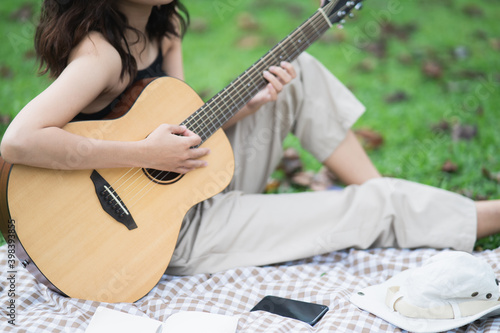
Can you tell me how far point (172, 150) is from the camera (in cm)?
160

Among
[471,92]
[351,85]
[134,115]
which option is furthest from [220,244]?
[471,92]

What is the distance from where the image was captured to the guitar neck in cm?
174

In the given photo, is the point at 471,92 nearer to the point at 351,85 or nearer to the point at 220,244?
the point at 351,85

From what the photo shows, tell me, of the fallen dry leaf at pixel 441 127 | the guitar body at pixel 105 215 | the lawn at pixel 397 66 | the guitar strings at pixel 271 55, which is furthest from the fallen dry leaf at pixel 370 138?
the guitar body at pixel 105 215

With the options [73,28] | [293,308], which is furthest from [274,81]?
[293,308]

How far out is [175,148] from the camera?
1.61 metres

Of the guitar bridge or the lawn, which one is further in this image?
the lawn

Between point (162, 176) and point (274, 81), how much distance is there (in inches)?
22.0

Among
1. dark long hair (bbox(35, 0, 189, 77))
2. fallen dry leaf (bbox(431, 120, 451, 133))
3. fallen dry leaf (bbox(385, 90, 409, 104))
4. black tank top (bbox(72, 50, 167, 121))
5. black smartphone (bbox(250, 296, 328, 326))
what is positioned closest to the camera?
black smartphone (bbox(250, 296, 328, 326))

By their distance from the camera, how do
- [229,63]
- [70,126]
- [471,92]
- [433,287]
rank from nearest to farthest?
1. [433,287]
2. [70,126]
3. [471,92]
4. [229,63]

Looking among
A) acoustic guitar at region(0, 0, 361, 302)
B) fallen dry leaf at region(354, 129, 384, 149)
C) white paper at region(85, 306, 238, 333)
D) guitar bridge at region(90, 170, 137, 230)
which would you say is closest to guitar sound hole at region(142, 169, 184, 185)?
acoustic guitar at region(0, 0, 361, 302)

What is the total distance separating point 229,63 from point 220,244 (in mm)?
2268

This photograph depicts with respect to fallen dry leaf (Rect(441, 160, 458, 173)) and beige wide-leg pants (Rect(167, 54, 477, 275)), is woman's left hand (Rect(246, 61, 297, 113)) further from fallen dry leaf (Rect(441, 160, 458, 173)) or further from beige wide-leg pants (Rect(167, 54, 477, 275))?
fallen dry leaf (Rect(441, 160, 458, 173))

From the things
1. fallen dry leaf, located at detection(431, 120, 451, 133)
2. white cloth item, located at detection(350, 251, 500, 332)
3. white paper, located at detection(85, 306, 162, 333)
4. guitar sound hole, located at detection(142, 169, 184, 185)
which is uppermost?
guitar sound hole, located at detection(142, 169, 184, 185)
